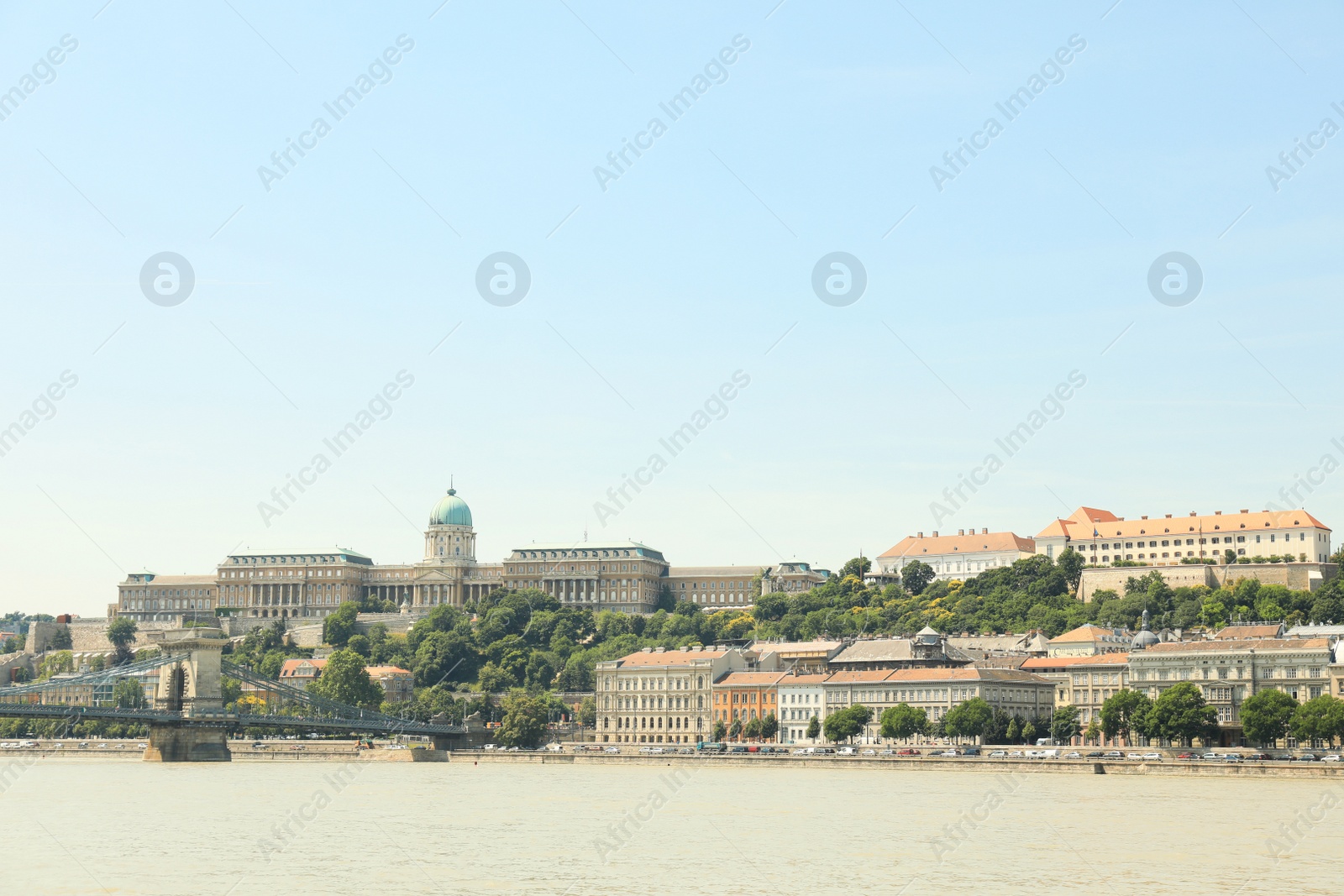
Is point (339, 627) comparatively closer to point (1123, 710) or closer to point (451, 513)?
point (451, 513)

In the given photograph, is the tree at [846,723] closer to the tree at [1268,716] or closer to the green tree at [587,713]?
the tree at [1268,716]

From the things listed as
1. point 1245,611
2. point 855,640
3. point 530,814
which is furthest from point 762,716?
point 530,814

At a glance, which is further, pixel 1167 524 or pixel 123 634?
pixel 123 634

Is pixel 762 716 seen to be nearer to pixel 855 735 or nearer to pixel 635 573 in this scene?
pixel 855 735

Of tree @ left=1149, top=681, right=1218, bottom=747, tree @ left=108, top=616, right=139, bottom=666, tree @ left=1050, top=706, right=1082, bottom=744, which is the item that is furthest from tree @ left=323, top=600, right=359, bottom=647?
tree @ left=1149, top=681, right=1218, bottom=747

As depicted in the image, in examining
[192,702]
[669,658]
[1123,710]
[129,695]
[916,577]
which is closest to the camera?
[1123,710]

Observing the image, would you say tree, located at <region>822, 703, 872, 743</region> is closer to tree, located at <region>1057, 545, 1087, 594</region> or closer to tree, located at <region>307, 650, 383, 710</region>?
tree, located at <region>307, 650, 383, 710</region>

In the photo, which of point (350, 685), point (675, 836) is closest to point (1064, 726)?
point (350, 685)

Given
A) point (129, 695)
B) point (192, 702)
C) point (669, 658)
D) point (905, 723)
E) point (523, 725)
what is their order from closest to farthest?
point (905, 723)
point (192, 702)
point (523, 725)
point (129, 695)
point (669, 658)
